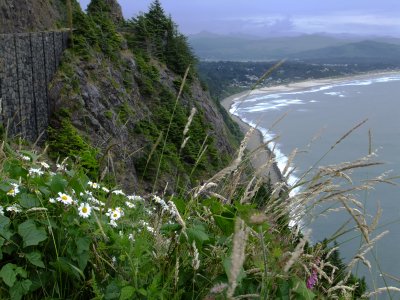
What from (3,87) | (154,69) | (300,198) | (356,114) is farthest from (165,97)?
(356,114)

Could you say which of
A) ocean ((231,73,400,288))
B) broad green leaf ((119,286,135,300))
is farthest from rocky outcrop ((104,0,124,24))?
broad green leaf ((119,286,135,300))

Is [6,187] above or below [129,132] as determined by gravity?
above

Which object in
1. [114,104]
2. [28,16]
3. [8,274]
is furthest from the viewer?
[114,104]

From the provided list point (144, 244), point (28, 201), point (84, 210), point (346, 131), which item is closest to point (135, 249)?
point (144, 244)

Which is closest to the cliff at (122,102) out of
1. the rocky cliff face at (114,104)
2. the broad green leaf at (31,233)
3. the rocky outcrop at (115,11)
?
the rocky cliff face at (114,104)

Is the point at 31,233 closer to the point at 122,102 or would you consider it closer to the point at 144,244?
the point at 144,244

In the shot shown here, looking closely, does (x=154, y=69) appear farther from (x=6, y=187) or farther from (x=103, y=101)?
(x=6, y=187)

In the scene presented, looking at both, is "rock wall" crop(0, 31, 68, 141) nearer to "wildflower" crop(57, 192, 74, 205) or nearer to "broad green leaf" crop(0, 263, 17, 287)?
"wildflower" crop(57, 192, 74, 205)
